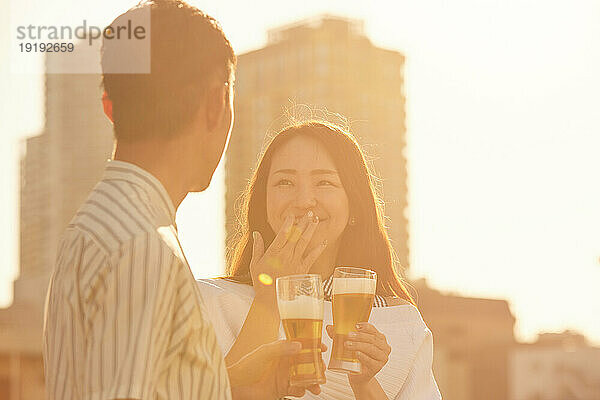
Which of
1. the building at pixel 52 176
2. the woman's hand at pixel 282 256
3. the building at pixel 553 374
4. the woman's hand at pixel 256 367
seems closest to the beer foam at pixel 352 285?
the woman's hand at pixel 282 256

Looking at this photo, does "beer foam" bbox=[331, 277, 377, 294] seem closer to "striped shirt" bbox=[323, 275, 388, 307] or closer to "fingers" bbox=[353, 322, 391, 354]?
"fingers" bbox=[353, 322, 391, 354]

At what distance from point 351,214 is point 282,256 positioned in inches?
36.6

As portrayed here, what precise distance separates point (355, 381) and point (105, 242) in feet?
6.39

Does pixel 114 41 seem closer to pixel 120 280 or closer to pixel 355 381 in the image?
pixel 120 280

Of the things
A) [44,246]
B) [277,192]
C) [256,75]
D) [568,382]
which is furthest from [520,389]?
[277,192]

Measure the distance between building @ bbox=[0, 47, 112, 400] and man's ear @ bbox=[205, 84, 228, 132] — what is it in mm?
90095

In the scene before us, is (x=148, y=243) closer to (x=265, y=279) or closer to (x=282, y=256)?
(x=265, y=279)

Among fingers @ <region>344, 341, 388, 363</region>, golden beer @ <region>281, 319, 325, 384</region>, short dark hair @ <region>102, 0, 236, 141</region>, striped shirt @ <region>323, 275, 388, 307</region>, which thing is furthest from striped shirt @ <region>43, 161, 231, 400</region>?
striped shirt @ <region>323, 275, 388, 307</region>

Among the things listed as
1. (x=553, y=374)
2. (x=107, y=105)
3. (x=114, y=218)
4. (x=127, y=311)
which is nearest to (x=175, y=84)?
(x=107, y=105)

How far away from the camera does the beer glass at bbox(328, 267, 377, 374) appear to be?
3.99 metres

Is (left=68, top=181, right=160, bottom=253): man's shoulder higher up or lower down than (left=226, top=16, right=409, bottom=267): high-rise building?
lower down

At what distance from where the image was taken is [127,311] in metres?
2.32

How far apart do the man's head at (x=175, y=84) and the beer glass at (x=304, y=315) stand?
117cm

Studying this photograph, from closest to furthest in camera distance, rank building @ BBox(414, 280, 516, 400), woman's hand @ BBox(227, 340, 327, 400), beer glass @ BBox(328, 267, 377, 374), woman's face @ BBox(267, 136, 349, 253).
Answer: woman's hand @ BBox(227, 340, 327, 400) → beer glass @ BBox(328, 267, 377, 374) → woman's face @ BBox(267, 136, 349, 253) → building @ BBox(414, 280, 516, 400)
